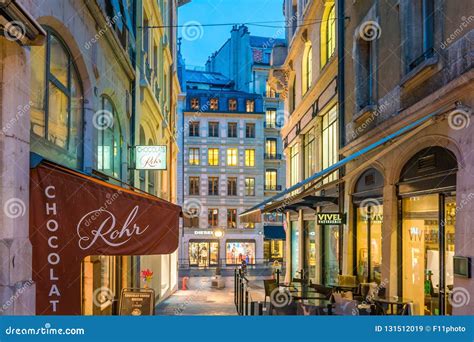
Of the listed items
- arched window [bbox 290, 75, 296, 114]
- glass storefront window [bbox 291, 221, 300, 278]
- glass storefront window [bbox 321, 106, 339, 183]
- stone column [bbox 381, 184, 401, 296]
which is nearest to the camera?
stone column [bbox 381, 184, 401, 296]

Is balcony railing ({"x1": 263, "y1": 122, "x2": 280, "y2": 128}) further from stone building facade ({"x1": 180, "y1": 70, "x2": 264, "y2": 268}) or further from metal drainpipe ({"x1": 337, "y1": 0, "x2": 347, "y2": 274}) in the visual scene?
metal drainpipe ({"x1": 337, "y1": 0, "x2": 347, "y2": 274})

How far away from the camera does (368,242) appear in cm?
1406

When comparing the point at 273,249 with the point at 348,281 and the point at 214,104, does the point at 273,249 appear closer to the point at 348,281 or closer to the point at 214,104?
the point at 214,104

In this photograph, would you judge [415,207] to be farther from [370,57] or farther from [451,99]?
[370,57]

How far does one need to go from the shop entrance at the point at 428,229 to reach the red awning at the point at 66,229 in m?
5.92

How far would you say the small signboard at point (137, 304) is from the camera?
1034cm

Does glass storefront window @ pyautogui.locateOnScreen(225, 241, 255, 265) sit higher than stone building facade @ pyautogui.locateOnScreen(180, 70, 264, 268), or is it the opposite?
stone building facade @ pyautogui.locateOnScreen(180, 70, 264, 268)

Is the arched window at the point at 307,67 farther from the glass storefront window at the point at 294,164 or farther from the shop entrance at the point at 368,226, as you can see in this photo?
the shop entrance at the point at 368,226

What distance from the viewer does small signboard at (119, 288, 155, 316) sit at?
407 inches

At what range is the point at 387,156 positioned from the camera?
1244cm

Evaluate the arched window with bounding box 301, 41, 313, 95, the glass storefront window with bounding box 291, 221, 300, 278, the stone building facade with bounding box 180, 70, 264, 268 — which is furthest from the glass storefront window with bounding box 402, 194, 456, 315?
the stone building facade with bounding box 180, 70, 264, 268

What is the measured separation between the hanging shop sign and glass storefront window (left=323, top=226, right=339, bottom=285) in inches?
247

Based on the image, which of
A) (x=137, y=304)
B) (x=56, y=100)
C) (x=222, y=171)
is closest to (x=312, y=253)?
(x=137, y=304)

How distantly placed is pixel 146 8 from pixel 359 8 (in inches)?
279
